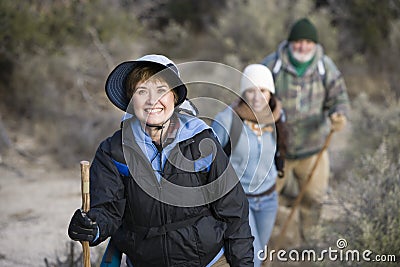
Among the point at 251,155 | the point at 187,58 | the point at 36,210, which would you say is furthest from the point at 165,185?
the point at 187,58

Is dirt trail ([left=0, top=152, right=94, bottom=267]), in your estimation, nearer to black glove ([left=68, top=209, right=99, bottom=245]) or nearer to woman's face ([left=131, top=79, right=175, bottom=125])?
black glove ([left=68, top=209, right=99, bottom=245])

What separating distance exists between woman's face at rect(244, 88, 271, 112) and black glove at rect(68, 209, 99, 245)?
1.95 meters

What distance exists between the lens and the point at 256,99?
4125 mm

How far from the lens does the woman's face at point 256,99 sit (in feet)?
13.5

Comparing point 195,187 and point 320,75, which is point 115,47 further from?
point 195,187

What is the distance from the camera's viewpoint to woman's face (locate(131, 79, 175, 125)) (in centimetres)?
258

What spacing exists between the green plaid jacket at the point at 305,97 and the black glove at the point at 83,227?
2844mm

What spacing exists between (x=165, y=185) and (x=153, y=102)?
364 millimetres

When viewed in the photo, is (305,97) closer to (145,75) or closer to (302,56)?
(302,56)

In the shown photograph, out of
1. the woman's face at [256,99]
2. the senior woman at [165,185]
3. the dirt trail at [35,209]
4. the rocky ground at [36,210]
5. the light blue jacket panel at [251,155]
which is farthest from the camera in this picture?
the dirt trail at [35,209]

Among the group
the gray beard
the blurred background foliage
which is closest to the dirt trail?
the blurred background foliage

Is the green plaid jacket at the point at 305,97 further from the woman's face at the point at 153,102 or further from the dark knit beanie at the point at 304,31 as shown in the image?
the woman's face at the point at 153,102
